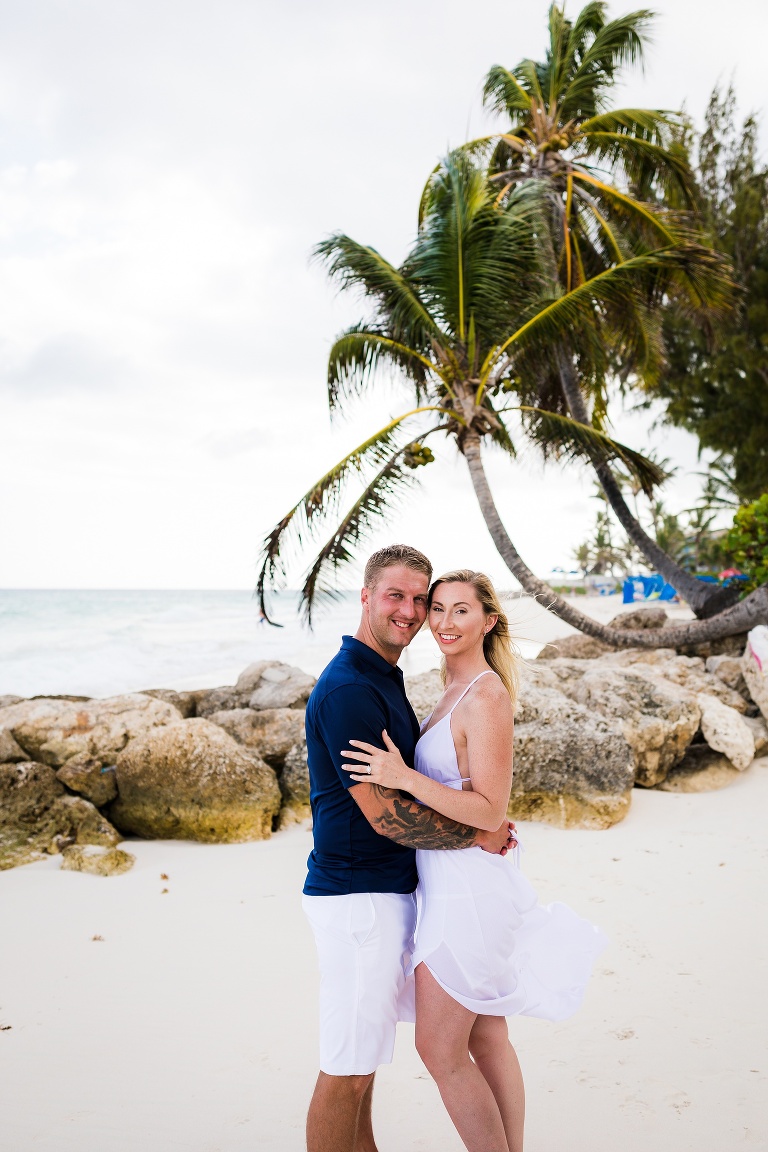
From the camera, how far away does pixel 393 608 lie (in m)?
2.40

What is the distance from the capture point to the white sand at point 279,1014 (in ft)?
9.11

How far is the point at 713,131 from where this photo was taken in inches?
605

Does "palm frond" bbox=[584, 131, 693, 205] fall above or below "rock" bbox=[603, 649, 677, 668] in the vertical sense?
above

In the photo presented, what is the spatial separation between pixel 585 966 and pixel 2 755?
203 inches

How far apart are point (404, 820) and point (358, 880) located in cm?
25

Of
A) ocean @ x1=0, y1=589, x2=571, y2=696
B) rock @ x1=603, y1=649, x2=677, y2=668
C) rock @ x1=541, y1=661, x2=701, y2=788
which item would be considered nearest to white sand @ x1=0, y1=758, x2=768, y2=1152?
rock @ x1=541, y1=661, x2=701, y2=788

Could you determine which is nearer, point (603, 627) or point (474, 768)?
point (474, 768)

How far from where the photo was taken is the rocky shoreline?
5.60m

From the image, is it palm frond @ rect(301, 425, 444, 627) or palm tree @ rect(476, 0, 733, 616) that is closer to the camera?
palm frond @ rect(301, 425, 444, 627)

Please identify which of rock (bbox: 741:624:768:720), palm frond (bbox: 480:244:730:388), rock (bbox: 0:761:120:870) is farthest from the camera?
palm frond (bbox: 480:244:730:388)

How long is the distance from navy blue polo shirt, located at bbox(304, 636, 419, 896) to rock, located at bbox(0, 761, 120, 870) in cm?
384

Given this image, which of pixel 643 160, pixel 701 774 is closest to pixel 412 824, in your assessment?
pixel 701 774

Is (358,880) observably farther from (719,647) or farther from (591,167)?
(591,167)

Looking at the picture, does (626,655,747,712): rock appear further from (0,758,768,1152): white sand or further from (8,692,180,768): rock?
(8,692,180,768): rock
